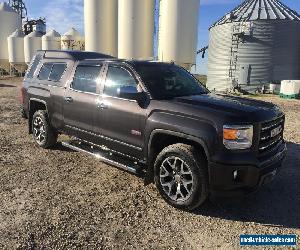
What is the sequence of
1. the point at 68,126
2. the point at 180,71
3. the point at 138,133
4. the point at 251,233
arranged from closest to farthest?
the point at 251,233
the point at 138,133
the point at 180,71
the point at 68,126

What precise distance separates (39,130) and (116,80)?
3202mm

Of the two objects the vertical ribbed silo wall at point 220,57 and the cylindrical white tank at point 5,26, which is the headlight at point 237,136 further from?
the cylindrical white tank at point 5,26

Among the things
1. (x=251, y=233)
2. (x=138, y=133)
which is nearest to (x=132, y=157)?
(x=138, y=133)

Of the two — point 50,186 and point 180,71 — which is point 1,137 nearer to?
point 50,186

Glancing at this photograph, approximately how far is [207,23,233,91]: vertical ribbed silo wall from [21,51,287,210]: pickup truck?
2296 centimetres

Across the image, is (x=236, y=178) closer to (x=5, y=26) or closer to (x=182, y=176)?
(x=182, y=176)

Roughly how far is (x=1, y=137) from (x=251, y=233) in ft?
23.7

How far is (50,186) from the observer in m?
5.81

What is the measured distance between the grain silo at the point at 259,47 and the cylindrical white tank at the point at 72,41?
1948cm

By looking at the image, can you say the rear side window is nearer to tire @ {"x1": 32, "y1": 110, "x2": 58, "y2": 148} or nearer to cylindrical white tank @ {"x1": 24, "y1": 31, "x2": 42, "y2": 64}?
tire @ {"x1": 32, "y1": 110, "x2": 58, "y2": 148}

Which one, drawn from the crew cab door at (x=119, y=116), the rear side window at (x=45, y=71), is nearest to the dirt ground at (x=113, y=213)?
the crew cab door at (x=119, y=116)

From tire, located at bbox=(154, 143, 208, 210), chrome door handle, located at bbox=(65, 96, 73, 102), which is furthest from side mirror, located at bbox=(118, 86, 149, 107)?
chrome door handle, located at bbox=(65, 96, 73, 102)

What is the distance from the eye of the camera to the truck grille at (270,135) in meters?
4.80

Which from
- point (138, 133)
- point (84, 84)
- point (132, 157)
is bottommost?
point (132, 157)
